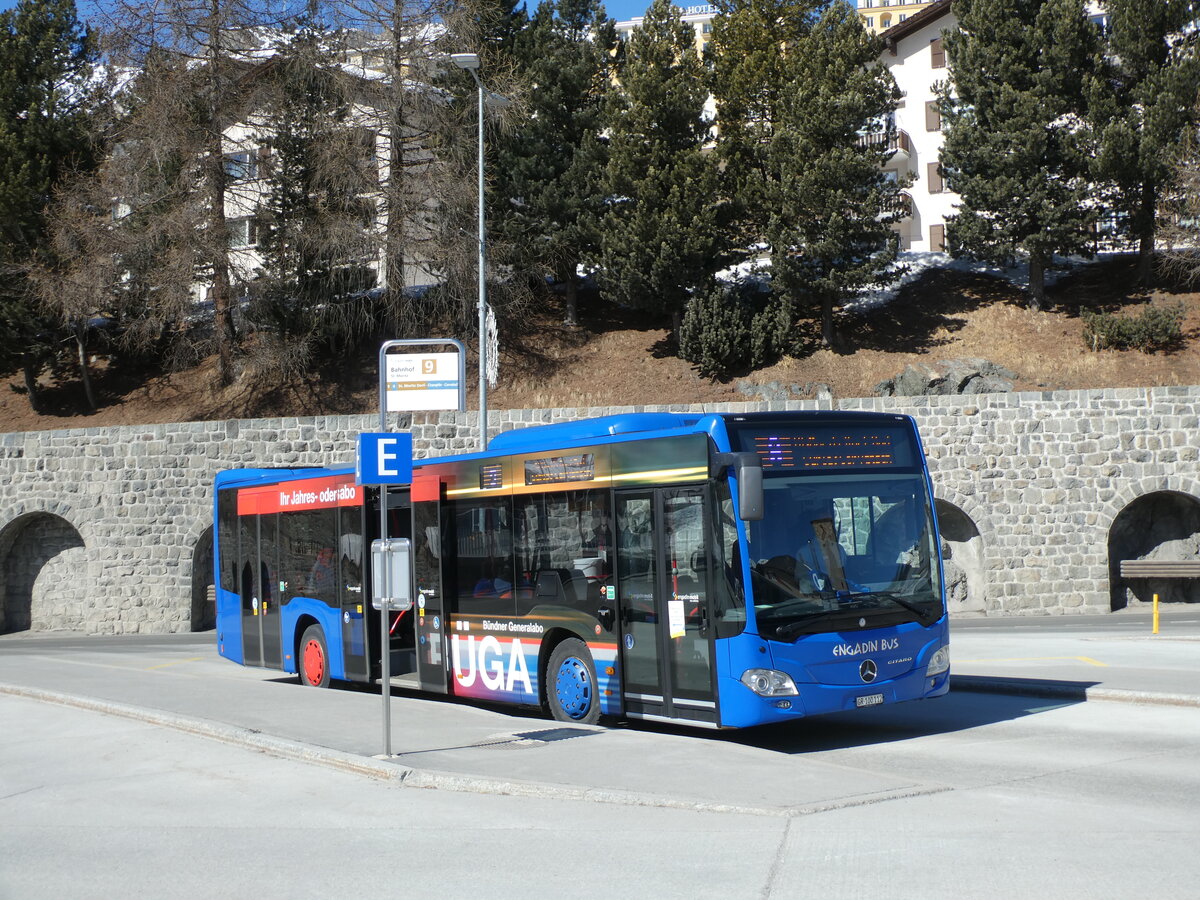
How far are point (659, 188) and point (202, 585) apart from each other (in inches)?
608

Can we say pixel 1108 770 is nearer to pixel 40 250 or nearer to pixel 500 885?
pixel 500 885

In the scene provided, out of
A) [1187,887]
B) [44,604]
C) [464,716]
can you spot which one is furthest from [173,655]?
[1187,887]

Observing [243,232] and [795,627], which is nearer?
[795,627]

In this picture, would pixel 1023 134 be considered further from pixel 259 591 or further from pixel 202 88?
pixel 259 591

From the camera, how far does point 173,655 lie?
21609 millimetres

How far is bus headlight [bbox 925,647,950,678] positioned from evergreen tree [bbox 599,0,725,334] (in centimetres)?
2248

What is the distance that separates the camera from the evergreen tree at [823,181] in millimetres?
31484

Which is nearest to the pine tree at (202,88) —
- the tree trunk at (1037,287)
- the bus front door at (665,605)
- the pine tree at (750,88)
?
the pine tree at (750,88)

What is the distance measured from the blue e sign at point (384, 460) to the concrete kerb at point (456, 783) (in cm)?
221

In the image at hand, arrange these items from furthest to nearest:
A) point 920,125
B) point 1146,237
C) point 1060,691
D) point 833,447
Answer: point 920,125 → point 1146,237 → point 1060,691 → point 833,447

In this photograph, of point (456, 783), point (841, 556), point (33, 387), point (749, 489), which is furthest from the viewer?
point (33, 387)

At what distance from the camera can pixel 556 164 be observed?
3531 centimetres

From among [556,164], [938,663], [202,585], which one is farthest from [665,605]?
[556,164]

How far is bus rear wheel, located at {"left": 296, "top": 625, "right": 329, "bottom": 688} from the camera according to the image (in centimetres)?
1536
